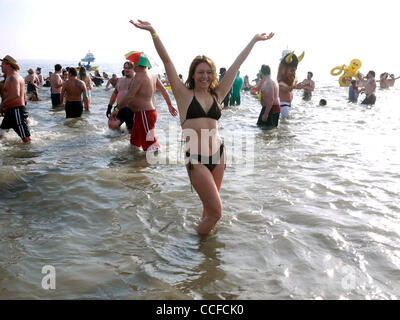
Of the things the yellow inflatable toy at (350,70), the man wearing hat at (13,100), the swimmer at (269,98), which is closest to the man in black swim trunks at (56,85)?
the man wearing hat at (13,100)

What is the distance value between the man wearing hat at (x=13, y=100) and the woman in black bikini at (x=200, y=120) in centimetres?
490

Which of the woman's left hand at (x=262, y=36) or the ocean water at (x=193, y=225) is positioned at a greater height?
the woman's left hand at (x=262, y=36)

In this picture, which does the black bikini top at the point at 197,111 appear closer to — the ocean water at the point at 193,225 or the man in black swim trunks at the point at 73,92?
the ocean water at the point at 193,225

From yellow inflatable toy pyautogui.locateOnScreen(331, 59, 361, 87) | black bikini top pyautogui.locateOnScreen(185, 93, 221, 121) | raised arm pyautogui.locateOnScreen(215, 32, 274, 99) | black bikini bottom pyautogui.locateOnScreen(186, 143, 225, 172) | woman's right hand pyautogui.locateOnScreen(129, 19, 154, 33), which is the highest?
yellow inflatable toy pyautogui.locateOnScreen(331, 59, 361, 87)

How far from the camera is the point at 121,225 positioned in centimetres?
383

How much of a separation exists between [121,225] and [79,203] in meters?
0.91

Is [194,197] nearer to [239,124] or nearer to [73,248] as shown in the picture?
[73,248]

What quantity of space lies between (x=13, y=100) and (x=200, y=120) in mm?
5433

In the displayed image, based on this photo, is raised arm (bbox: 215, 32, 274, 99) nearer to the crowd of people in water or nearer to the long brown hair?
the crowd of people in water

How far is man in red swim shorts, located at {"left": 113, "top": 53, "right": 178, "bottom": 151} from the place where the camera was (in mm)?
6023

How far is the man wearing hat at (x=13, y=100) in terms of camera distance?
6.80m

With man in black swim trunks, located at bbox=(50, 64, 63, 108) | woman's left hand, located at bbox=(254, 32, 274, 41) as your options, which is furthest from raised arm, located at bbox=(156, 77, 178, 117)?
man in black swim trunks, located at bbox=(50, 64, 63, 108)

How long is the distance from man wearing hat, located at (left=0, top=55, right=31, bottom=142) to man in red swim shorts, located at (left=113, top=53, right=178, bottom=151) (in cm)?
231
